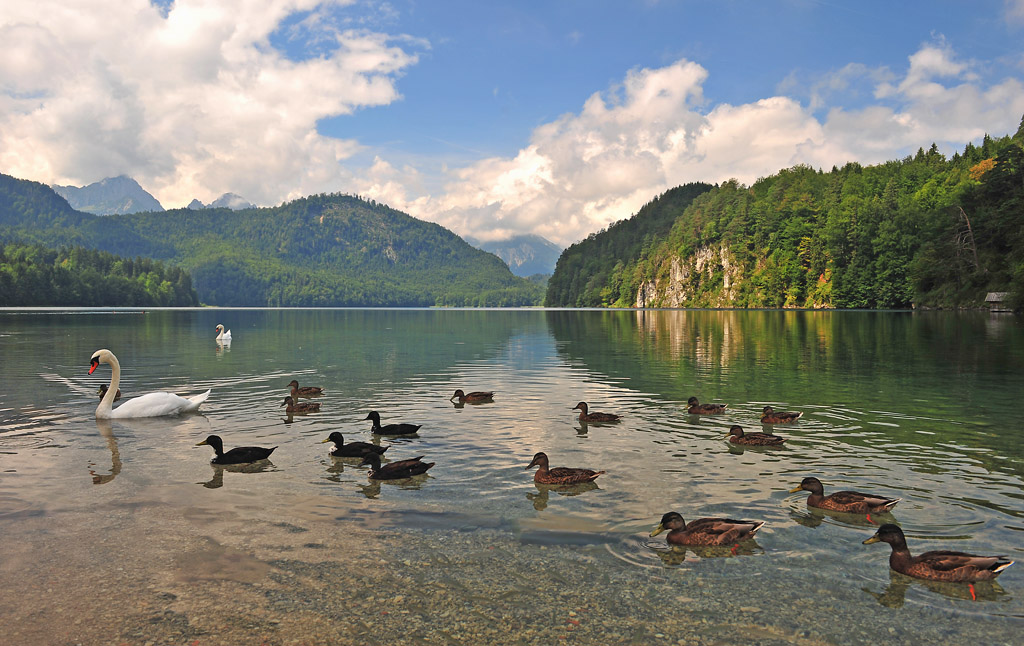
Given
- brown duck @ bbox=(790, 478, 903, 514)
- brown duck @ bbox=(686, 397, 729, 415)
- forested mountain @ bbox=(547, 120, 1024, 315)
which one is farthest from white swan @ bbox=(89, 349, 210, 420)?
forested mountain @ bbox=(547, 120, 1024, 315)

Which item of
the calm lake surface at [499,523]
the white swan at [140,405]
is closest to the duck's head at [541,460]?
the calm lake surface at [499,523]

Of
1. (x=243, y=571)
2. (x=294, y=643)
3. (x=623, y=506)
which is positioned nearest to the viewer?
(x=294, y=643)

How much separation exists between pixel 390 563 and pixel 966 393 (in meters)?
26.6

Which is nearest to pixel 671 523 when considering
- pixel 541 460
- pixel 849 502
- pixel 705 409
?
pixel 849 502

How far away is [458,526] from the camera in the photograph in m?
11.3

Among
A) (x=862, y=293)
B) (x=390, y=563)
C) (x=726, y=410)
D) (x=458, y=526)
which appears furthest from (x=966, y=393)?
(x=862, y=293)

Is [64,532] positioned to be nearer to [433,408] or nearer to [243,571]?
[243,571]

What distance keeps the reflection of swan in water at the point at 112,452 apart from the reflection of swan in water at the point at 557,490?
32.4 feet

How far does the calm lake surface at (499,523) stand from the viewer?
25.7 feet

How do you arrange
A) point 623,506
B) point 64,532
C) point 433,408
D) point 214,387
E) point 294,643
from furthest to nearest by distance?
point 214,387
point 433,408
point 623,506
point 64,532
point 294,643

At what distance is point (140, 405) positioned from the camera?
21.7 m

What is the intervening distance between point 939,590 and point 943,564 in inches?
15.4

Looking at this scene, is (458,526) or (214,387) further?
(214,387)

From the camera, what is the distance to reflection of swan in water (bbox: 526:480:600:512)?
514 inches
